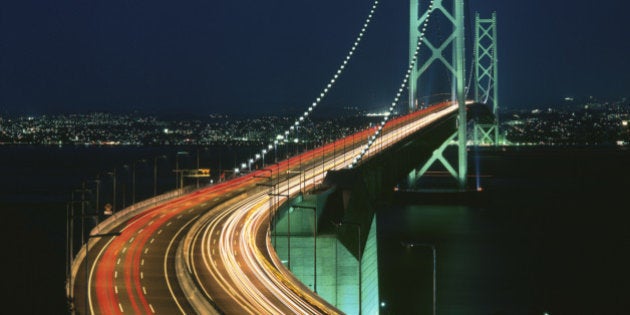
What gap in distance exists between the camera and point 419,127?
4166 centimetres

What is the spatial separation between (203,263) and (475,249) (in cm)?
1928

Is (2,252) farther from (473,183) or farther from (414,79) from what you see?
(473,183)

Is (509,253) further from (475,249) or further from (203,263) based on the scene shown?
(203,263)

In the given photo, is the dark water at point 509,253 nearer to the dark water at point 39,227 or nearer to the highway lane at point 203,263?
the highway lane at point 203,263

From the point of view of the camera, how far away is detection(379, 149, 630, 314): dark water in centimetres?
2836

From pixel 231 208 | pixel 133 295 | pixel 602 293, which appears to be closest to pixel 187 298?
pixel 133 295

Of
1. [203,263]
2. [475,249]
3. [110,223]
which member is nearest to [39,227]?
[110,223]

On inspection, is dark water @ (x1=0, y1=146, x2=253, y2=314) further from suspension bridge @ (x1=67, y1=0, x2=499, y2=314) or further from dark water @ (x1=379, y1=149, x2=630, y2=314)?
dark water @ (x1=379, y1=149, x2=630, y2=314)

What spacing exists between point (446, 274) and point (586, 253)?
9.56m

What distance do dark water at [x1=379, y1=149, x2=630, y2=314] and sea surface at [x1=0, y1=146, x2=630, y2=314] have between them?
5 centimetres

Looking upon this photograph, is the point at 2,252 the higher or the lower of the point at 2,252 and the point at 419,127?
the lower

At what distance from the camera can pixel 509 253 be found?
38469mm

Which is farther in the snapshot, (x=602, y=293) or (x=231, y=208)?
(x=231, y=208)

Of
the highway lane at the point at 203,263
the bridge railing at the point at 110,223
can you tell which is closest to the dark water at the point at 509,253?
the highway lane at the point at 203,263
